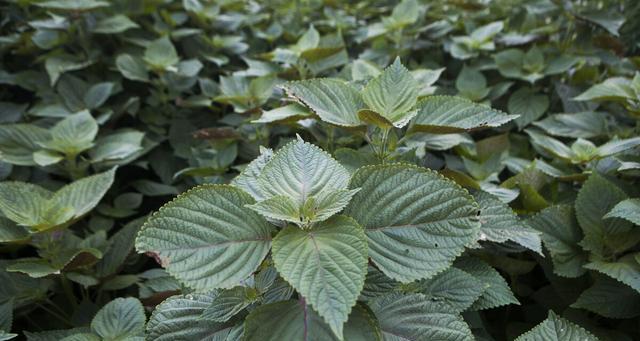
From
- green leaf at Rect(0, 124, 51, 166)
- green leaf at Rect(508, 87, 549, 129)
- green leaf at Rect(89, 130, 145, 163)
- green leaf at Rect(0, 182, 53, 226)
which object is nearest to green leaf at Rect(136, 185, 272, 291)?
green leaf at Rect(0, 182, 53, 226)

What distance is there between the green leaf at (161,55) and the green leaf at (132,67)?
44mm

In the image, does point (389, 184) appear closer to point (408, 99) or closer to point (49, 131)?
point (408, 99)

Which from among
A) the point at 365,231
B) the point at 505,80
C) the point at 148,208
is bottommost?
→ the point at 148,208

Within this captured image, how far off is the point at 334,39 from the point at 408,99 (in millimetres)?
1007

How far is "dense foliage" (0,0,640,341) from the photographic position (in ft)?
2.43

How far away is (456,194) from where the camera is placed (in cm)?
75

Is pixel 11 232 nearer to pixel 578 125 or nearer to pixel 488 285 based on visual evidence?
pixel 488 285

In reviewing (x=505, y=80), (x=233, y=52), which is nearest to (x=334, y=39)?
(x=233, y=52)

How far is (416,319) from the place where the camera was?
0.78 metres

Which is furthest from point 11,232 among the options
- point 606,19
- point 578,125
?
point 606,19

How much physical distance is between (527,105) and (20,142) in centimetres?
162

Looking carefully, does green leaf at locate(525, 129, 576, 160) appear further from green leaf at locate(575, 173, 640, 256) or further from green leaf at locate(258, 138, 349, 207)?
green leaf at locate(258, 138, 349, 207)

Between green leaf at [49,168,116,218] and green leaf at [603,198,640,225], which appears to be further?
green leaf at [49,168,116,218]

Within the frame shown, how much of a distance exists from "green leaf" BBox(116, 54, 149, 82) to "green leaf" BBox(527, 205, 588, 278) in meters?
1.39
